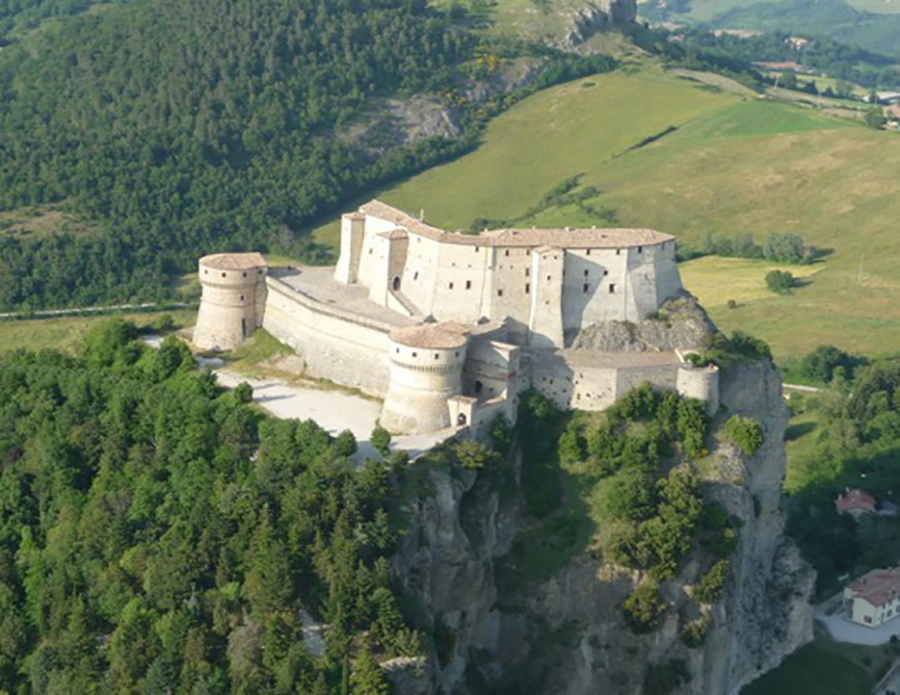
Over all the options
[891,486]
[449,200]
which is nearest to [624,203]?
[449,200]

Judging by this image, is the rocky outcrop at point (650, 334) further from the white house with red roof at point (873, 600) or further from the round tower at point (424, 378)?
the white house with red roof at point (873, 600)

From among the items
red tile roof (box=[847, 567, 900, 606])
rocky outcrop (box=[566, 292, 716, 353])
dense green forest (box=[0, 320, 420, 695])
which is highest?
rocky outcrop (box=[566, 292, 716, 353])

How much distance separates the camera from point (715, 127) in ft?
569

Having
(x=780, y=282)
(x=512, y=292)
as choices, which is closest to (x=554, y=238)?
(x=512, y=292)

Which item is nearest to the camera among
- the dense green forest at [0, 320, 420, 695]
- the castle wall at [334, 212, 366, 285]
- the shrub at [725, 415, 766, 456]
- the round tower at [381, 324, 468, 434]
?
the dense green forest at [0, 320, 420, 695]

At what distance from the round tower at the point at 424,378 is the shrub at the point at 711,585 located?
44.3 ft

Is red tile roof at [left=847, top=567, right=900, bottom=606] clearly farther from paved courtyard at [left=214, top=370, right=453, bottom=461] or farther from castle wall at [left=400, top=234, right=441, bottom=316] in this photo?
castle wall at [left=400, top=234, right=441, bottom=316]

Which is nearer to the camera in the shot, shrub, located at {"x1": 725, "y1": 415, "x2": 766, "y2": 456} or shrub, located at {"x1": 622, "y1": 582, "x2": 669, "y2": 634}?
shrub, located at {"x1": 622, "y1": 582, "x2": 669, "y2": 634}

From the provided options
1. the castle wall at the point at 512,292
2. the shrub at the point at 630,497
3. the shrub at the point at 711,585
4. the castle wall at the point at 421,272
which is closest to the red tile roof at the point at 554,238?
the castle wall at the point at 421,272

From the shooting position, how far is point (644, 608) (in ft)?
222

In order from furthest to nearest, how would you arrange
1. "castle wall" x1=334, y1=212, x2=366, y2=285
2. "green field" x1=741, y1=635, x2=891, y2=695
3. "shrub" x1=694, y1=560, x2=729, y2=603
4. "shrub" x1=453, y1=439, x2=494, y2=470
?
"castle wall" x1=334, y1=212, x2=366, y2=285
"green field" x1=741, y1=635, x2=891, y2=695
"shrub" x1=694, y1=560, x2=729, y2=603
"shrub" x1=453, y1=439, x2=494, y2=470

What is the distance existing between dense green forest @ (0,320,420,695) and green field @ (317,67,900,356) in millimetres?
64607

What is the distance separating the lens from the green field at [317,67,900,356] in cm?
13238

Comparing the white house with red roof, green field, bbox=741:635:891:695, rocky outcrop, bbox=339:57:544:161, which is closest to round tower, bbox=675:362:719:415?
green field, bbox=741:635:891:695
